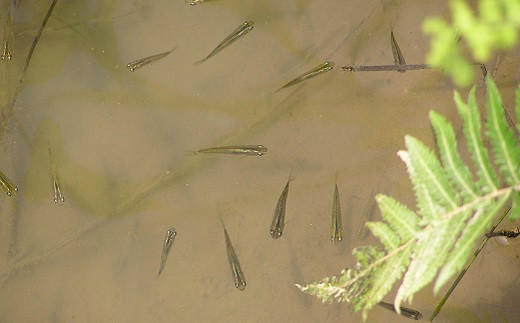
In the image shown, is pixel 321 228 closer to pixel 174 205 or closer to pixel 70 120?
pixel 174 205

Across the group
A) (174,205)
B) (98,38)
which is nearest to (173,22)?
(98,38)

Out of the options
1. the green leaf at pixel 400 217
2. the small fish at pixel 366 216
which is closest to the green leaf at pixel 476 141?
the green leaf at pixel 400 217

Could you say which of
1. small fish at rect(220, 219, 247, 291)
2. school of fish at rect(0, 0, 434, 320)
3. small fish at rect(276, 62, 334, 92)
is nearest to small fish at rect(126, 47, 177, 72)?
school of fish at rect(0, 0, 434, 320)

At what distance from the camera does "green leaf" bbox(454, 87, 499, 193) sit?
1090mm

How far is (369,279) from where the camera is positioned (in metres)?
1.37

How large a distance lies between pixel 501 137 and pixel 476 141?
5 centimetres

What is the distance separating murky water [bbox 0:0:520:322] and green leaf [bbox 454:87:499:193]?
1.13 m

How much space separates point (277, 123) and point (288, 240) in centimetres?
49

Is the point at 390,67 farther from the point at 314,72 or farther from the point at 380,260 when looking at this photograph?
the point at 380,260

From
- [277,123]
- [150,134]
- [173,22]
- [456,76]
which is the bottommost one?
[150,134]

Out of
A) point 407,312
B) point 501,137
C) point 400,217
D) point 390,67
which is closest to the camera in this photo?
point 501,137

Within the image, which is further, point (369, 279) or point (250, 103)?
point (250, 103)

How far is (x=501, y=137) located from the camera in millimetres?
1105

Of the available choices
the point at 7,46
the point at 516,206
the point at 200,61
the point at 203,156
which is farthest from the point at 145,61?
the point at 516,206
